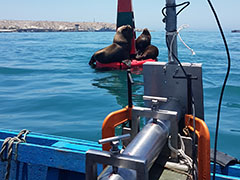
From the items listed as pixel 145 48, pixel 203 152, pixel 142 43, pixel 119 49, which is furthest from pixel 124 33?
pixel 203 152

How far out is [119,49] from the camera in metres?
12.8

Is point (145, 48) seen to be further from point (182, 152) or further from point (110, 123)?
point (182, 152)

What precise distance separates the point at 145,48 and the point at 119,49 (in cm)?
158

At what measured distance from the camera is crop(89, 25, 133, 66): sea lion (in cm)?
1286

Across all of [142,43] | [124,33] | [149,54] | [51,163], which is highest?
[124,33]

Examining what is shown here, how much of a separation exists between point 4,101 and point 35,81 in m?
3.19

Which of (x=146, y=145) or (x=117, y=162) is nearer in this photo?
(x=117, y=162)

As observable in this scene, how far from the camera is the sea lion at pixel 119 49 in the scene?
42.2 ft

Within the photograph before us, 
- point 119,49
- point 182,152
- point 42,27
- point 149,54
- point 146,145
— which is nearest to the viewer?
point 146,145

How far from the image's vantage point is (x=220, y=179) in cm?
205

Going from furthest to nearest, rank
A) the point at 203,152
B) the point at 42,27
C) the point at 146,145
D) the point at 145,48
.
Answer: the point at 42,27
the point at 145,48
the point at 203,152
the point at 146,145

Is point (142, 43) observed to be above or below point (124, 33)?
below

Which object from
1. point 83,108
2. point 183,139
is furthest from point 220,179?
point 83,108

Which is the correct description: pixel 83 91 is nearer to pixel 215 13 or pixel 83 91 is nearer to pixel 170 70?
pixel 170 70
